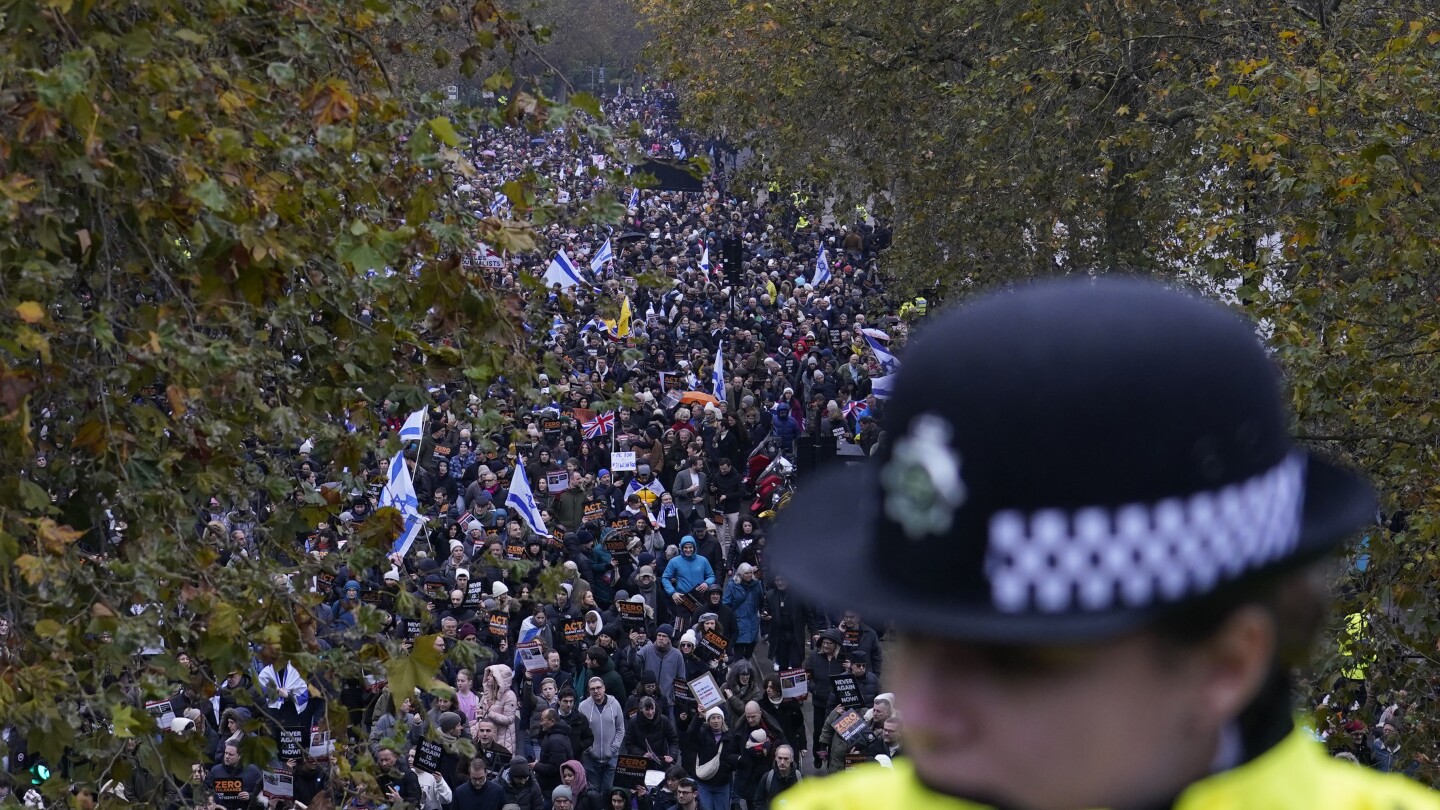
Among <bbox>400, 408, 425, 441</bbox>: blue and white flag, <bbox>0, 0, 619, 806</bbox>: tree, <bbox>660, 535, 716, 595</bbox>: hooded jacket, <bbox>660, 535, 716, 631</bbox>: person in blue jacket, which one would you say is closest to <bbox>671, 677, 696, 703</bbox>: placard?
<bbox>660, 535, 716, 631</bbox>: person in blue jacket

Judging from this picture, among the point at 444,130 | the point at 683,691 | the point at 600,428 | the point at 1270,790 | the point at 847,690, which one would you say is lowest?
the point at 600,428

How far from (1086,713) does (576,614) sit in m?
13.9

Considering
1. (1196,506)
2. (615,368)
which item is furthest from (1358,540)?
(615,368)

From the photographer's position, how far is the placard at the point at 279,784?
10.7 m

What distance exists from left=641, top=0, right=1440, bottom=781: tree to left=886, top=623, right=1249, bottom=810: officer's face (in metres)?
6.61

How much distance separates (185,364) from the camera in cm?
437

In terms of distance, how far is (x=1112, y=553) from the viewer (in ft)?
3.86

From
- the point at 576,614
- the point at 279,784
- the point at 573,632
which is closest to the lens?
the point at 279,784

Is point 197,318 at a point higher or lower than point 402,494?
higher

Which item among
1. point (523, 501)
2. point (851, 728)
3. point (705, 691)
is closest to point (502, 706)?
point (705, 691)

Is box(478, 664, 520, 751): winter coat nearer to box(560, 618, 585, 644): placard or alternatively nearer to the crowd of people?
the crowd of people

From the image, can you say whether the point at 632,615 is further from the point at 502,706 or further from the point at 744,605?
the point at 502,706

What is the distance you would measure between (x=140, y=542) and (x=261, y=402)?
544mm

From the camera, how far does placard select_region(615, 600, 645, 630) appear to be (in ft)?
49.1
